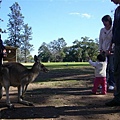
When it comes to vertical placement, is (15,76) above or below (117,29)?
below

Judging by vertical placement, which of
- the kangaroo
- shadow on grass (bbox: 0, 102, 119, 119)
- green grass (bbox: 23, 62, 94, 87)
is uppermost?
the kangaroo

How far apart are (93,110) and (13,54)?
678 inches

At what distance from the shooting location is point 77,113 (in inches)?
178

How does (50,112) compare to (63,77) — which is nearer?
(50,112)

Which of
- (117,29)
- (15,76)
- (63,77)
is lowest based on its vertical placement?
(63,77)

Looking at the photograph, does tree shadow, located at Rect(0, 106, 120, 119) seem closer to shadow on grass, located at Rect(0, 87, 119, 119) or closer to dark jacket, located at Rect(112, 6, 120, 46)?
shadow on grass, located at Rect(0, 87, 119, 119)

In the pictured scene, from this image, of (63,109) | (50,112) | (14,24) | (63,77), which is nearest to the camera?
(50,112)

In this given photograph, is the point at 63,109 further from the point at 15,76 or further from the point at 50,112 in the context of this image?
the point at 15,76

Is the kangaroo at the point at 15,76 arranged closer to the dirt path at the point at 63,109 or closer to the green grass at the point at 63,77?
the dirt path at the point at 63,109

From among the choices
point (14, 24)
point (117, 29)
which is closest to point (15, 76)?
point (117, 29)

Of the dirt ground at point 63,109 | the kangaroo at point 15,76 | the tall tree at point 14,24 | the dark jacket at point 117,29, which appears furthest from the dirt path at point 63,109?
the tall tree at point 14,24

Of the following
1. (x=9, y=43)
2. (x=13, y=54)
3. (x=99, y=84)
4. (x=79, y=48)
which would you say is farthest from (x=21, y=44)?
(x=99, y=84)

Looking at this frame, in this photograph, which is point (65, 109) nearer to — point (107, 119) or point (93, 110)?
point (93, 110)

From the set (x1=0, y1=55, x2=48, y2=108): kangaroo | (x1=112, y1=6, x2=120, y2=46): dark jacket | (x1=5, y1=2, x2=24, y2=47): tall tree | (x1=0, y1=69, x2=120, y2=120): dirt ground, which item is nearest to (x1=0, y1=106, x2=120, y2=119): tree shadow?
(x1=0, y1=69, x2=120, y2=120): dirt ground
